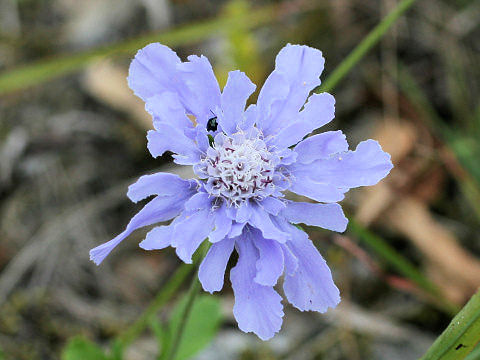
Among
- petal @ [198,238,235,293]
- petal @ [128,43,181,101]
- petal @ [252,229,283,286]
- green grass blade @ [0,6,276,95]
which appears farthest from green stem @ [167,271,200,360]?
green grass blade @ [0,6,276,95]

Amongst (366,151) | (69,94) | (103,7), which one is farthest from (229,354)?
(103,7)

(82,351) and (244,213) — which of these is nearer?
(244,213)

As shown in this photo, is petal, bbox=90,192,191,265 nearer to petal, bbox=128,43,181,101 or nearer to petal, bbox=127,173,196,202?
petal, bbox=127,173,196,202

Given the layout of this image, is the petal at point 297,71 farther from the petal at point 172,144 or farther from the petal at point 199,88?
the petal at point 172,144

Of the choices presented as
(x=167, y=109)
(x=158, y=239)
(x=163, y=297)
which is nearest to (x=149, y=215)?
(x=158, y=239)

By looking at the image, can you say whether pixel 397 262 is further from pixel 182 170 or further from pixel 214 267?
pixel 182 170

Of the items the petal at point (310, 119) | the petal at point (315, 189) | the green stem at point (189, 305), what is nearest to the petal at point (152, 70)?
the petal at point (310, 119)
